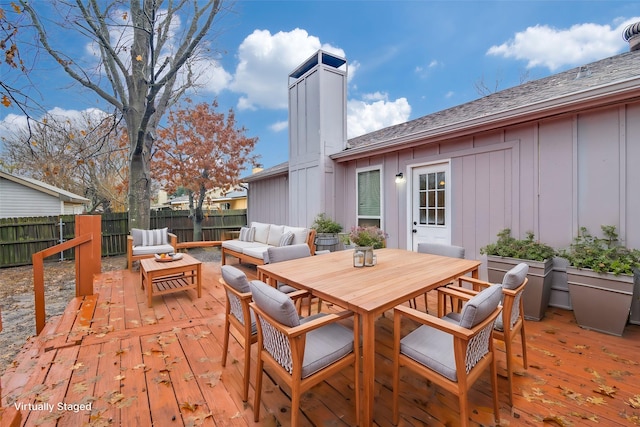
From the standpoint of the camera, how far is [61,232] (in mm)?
8133

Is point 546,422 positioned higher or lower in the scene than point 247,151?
lower

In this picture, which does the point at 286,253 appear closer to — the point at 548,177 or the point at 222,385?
the point at 222,385

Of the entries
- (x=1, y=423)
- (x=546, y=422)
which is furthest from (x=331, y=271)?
(x=1, y=423)

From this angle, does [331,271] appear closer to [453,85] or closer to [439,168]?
[439,168]

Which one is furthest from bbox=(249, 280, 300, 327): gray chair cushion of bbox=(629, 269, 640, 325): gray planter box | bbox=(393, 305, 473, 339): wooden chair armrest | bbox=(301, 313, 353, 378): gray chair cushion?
bbox=(629, 269, 640, 325): gray planter box

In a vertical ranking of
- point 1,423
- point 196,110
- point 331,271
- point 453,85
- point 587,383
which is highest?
point 453,85

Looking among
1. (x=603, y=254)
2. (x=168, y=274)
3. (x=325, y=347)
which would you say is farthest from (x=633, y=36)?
(x=168, y=274)

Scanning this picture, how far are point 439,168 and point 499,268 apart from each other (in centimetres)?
192

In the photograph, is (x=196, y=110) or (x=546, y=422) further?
(x=196, y=110)

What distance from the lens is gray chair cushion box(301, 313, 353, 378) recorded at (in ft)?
5.23

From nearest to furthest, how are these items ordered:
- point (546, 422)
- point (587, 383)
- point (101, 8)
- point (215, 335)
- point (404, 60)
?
1. point (546, 422)
2. point (587, 383)
3. point (215, 335)
4. point (101, 8)
5. point (404, 60)

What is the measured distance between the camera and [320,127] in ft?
20.3

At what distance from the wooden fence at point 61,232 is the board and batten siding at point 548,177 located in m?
7.79

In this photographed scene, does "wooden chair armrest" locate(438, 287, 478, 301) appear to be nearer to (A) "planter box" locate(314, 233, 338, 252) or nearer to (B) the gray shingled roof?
(B) the gray shingled roof
